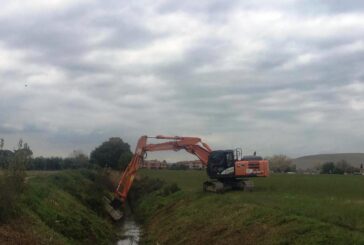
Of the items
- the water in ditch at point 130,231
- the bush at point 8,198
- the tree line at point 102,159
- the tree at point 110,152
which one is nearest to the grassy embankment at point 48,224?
the bush at point 8,198

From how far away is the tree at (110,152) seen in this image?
10925cm

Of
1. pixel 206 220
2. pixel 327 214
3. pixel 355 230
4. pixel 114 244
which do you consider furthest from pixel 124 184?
pixel 355 230

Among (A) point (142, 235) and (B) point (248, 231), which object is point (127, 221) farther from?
(B) point (248, 231)

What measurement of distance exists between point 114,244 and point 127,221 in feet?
48.1

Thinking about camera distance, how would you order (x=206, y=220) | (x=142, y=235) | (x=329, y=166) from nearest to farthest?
(x=206, y=220), (x=142, y=235), (x=329, y=166)

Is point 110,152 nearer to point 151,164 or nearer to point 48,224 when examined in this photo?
point 151,164

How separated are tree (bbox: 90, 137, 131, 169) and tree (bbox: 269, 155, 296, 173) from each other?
56796 millimetres

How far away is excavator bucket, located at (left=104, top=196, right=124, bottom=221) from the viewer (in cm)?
4523

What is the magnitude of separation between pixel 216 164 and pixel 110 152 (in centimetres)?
7204

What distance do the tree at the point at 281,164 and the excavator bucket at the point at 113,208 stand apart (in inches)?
4335

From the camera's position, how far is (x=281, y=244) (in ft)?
61.8

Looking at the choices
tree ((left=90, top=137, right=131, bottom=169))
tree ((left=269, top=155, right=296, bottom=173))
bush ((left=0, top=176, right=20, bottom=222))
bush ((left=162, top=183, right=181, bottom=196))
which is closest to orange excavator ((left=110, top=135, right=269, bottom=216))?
bush ((left=162, top=183, right=181, bottom=196))

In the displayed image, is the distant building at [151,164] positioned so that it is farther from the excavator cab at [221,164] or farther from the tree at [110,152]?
the tree at [110,152]

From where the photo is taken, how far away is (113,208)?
46344 mm
